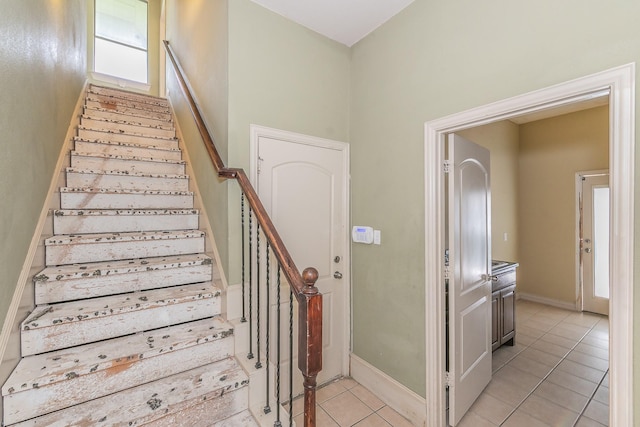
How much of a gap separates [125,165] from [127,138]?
0.58m

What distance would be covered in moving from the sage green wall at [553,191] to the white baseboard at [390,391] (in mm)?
3758

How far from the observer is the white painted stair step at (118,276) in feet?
5.25

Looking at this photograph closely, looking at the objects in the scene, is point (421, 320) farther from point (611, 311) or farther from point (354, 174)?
point (354, 174)

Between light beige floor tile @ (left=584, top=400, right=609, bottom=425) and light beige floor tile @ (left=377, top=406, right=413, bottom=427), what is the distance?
52.8 inches

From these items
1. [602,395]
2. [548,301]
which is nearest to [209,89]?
[602,395]

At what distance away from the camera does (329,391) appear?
2359 millimetres

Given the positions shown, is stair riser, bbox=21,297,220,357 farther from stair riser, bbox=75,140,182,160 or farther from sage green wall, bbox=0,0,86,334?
stair riser, bbox=75,140,182,160

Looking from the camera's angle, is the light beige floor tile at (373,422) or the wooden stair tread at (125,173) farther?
the wooden stair tread at (125,173)

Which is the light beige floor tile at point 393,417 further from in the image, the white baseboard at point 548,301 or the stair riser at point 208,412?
the white baseboard at point 548,301

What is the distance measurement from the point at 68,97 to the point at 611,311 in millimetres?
4016

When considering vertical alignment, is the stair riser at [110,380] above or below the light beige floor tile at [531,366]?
above

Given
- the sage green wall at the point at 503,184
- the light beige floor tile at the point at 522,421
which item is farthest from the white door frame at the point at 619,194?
the sage green wall at the point at 503,184

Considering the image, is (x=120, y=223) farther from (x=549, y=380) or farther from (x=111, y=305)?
(x=549, y=380)

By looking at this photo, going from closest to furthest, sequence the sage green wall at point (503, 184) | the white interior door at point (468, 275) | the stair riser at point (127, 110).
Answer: the white interior door at point (468, 275) < the stair riser at point (127, 110) < the sage green wall at point (503, 184)
